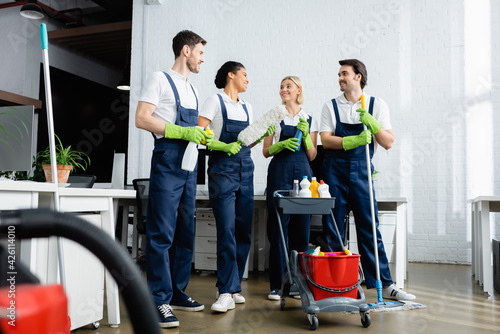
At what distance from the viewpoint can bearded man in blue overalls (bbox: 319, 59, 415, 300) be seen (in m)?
2.89

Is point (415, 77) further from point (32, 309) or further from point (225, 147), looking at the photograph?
point (32, 309)

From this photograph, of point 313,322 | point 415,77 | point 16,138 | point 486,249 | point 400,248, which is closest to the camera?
point 16,138

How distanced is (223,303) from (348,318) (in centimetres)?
75

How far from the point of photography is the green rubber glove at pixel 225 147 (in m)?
2.71

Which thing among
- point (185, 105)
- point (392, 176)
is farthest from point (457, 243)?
point (185, 105)

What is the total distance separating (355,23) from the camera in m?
5.57

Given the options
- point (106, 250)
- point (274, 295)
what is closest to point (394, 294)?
point (274, 295)

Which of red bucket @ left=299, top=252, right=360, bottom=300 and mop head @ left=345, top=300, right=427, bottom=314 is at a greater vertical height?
red bucket @ left=299, top=252, right=360, bottom=300

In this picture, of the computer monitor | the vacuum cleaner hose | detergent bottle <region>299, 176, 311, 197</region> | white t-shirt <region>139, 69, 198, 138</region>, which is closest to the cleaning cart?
detergent bottle <region>299, 176, 311, 197</region>

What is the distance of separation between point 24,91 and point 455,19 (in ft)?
22.7

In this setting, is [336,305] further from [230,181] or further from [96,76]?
[96,76]

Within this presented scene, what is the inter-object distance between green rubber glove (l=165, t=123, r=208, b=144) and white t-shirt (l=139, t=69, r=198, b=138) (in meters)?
0.07

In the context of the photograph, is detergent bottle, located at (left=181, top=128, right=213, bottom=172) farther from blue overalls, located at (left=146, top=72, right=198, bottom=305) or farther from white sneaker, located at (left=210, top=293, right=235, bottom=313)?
white sneaker, located at (left=210, top=293, right=235, bottom=313)

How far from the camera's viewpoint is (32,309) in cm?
32
